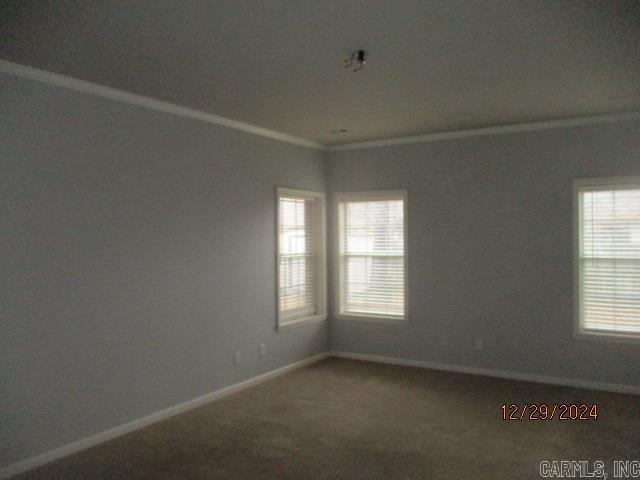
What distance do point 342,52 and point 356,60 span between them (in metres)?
0.10

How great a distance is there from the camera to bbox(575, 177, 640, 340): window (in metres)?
4.82

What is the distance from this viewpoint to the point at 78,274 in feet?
11.9

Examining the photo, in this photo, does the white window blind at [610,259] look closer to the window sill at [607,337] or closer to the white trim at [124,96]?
the window sill at [607,337]

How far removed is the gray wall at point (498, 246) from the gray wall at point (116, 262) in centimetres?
172

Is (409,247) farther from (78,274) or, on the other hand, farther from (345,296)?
(78,274)

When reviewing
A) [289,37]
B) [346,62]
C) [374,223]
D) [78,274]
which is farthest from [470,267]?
[78,274]

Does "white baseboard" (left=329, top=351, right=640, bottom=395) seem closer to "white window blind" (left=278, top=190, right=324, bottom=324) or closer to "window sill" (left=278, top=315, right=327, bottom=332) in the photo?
"window sill" (left=278, top=315, right=327, bottom=332)

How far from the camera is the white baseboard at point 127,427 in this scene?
3.26m

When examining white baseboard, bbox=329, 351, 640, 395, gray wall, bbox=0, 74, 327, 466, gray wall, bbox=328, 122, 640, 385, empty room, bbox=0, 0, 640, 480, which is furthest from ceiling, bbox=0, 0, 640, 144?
white baseboard, bbox=329, 351, 640, 395

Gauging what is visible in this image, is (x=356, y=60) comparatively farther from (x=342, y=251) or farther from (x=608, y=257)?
(x=342, y=251)

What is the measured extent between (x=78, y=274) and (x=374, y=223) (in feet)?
11.7

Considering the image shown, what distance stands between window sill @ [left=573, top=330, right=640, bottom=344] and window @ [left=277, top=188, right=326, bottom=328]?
285 centimetres

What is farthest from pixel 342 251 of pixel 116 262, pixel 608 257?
pixel 116 262

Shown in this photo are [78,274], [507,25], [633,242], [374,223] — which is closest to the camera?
[507,25]
